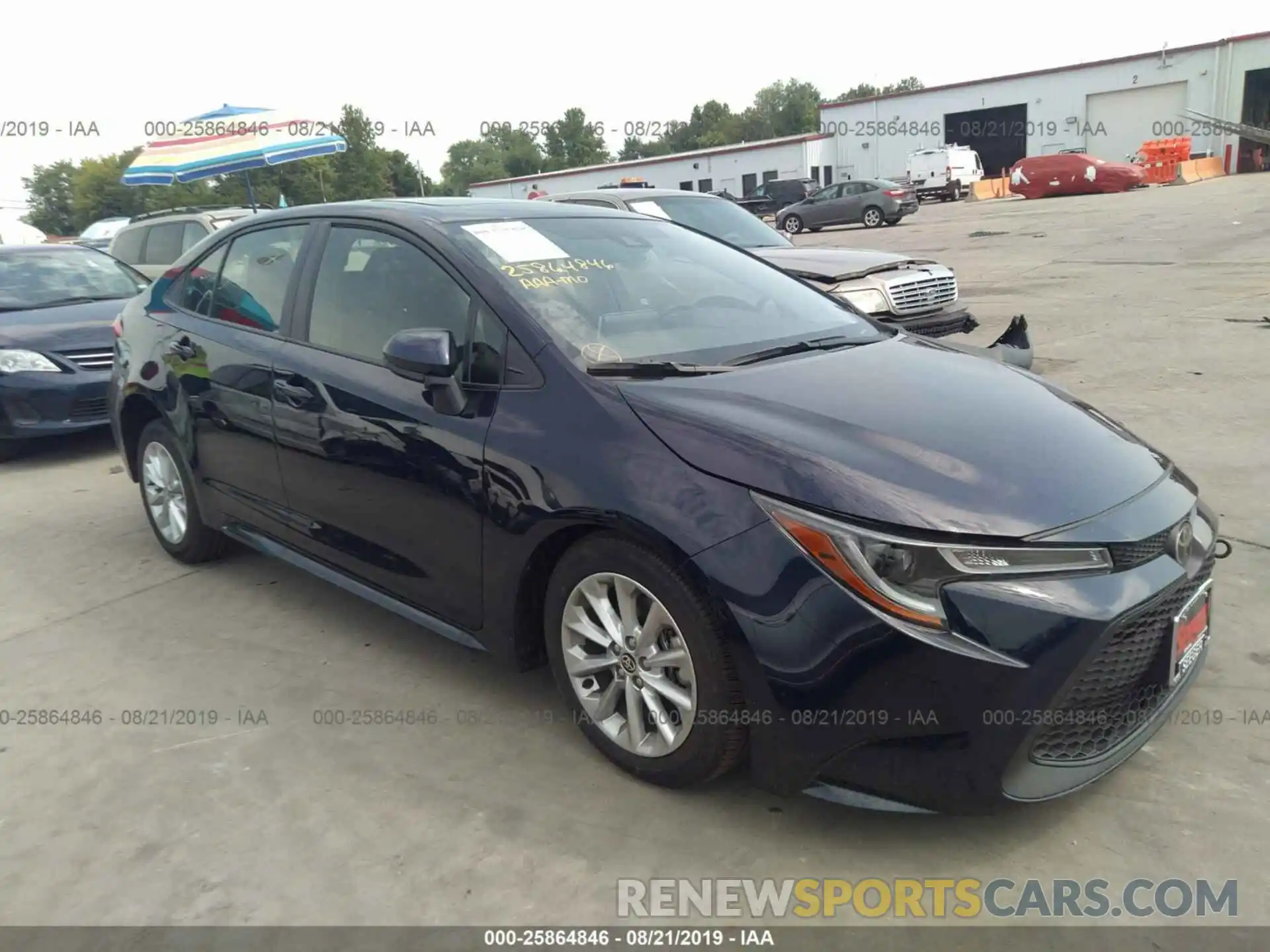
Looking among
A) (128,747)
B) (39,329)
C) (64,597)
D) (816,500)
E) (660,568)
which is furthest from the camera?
(39,329)

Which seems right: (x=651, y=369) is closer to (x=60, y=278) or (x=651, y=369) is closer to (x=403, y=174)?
(x=60, y=278)

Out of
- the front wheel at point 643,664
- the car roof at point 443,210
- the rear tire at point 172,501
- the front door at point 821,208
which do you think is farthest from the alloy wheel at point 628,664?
the front door at point 821,208

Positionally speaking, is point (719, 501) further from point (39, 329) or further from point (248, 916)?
point (39, 329)

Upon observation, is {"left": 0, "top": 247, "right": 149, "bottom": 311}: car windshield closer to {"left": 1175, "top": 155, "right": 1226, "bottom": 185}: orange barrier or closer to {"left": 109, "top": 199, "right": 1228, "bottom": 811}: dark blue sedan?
{"left": 109, "top": 199, "right": 1228, "bottom": 811}: dark blue sedan

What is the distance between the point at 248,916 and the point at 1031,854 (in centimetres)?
194

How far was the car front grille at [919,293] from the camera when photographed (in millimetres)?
7594

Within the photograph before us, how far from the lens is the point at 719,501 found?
2424 mm

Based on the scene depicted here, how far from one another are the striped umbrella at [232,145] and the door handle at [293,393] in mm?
16405

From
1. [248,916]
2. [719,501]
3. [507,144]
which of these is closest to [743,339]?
[719,501]

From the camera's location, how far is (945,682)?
220 cm

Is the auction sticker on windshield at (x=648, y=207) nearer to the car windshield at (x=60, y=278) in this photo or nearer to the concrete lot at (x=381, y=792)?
the car windshield at (x=60, y=278)

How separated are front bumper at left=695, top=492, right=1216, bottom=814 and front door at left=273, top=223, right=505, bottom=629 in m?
0.99

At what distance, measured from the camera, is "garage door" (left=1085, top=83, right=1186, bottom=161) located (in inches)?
1624

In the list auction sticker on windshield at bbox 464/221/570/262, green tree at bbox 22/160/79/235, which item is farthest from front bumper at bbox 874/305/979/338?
green tree at bbox 22/160/79/235
